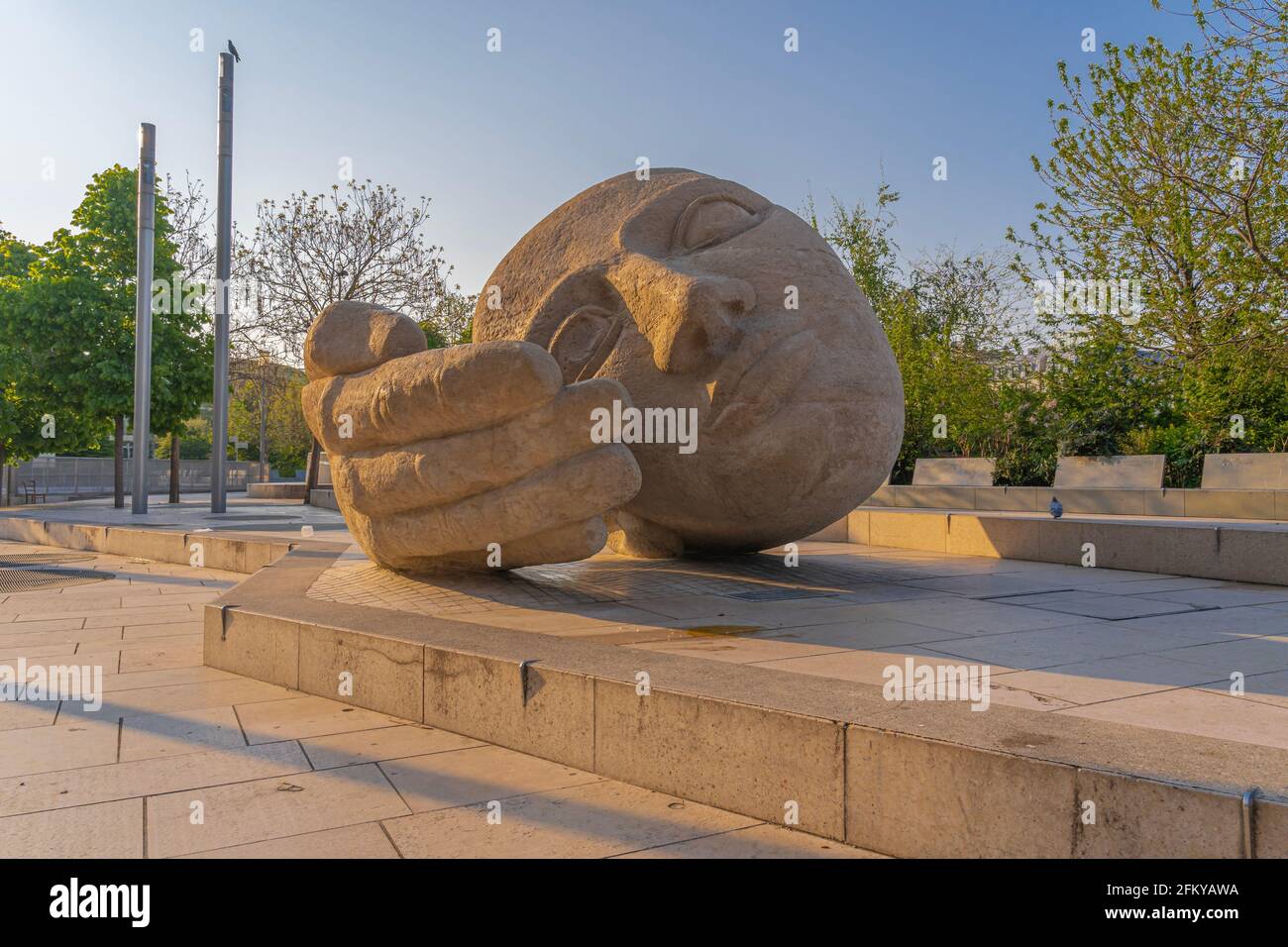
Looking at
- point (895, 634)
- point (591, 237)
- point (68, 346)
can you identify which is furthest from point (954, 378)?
point (68, 346)

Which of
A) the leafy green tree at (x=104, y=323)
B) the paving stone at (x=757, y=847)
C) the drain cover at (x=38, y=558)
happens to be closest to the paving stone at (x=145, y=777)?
the paving stone at (x=757, y=847)

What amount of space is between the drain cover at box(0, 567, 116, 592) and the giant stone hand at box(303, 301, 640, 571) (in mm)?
5557

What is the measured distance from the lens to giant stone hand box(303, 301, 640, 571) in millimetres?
5637

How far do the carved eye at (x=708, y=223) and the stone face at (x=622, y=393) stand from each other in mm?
16

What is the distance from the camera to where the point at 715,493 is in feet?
23.2

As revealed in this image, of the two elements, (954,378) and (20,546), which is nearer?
(20,546)

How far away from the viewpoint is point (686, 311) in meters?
6.45

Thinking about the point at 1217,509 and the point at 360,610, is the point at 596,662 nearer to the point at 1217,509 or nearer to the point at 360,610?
the point at 360,610

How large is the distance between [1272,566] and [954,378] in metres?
12.9

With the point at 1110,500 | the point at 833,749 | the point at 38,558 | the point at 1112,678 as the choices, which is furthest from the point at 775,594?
the point at 38,558

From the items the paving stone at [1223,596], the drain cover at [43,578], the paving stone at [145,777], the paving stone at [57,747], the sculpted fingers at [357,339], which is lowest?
the drain cover at [43,578]

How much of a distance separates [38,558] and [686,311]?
454 inches

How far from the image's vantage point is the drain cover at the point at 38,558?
12.6 m

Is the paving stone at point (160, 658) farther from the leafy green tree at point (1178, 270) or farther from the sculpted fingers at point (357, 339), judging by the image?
the leafy green tree at point (1178, 270)
